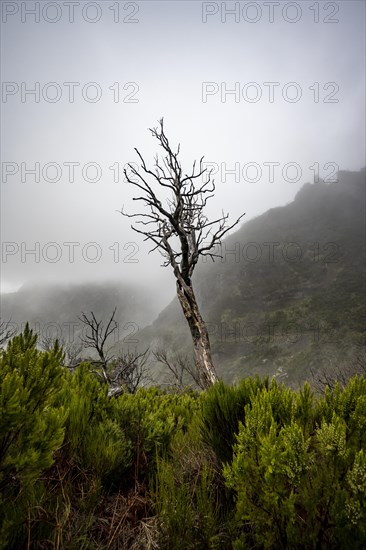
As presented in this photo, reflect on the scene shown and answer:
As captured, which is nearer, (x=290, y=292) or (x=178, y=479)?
(x=178, y=479)

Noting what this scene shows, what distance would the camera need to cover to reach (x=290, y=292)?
236 feet

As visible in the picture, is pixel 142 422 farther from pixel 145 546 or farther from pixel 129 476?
pixel 145 546

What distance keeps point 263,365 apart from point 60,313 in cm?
13253

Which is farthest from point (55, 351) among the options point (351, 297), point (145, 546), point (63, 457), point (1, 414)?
point (351, 297)

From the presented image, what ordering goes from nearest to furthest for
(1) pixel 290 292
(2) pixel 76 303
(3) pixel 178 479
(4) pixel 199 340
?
(3) pixel 178 479, (4) pixel 199 340, (1) pixel 290 292, (2) pixel 76 303

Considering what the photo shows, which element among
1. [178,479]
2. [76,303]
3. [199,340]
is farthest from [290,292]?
[76,303]

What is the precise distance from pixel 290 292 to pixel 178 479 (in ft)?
246

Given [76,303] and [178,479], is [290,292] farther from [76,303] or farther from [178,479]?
[76,303]

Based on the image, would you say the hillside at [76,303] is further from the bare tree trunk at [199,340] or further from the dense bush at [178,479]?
the dense bush at [178,479]

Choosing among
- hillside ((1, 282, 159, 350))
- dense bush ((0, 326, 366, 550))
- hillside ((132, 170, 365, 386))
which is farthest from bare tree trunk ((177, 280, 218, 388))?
hillside ((1, 282, 159, 350))

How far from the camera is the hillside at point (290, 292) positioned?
1976 inches

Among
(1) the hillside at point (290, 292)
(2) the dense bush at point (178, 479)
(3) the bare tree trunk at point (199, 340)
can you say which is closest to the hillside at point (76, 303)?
(1) the hillside at point (290, 292)

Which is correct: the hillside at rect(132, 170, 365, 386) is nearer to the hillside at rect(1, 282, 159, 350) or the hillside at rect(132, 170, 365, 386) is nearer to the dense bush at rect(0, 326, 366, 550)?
the dense bush at rect(0, 326, 366, 550)

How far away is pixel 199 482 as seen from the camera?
2.33 m
